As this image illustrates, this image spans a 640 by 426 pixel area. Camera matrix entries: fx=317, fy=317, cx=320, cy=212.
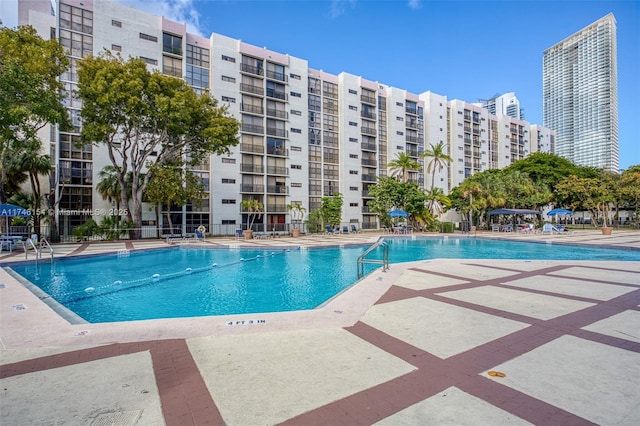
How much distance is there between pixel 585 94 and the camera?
81438 mm

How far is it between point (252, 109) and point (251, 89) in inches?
83.1

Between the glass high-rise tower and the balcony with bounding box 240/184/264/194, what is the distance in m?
85.7

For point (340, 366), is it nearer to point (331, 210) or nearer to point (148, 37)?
point (331, 210)

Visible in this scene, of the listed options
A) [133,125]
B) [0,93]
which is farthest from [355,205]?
[0,93]

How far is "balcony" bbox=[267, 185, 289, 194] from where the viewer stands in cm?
3444

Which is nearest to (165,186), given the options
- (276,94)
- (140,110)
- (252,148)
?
(140,110)

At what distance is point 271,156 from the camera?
34812 mm

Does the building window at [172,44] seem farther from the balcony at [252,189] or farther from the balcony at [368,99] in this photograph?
the balcony at [368,99]

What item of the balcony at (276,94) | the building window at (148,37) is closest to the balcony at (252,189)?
the balcony at (276,94)

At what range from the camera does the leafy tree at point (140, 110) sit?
64.0ft

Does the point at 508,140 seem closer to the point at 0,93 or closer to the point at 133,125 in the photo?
the point at 133,125

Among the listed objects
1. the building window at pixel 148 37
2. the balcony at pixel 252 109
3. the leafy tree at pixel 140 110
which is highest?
the building window at pixel 148 37

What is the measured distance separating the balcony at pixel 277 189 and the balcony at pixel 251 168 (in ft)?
6.64

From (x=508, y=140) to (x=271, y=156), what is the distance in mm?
46739
